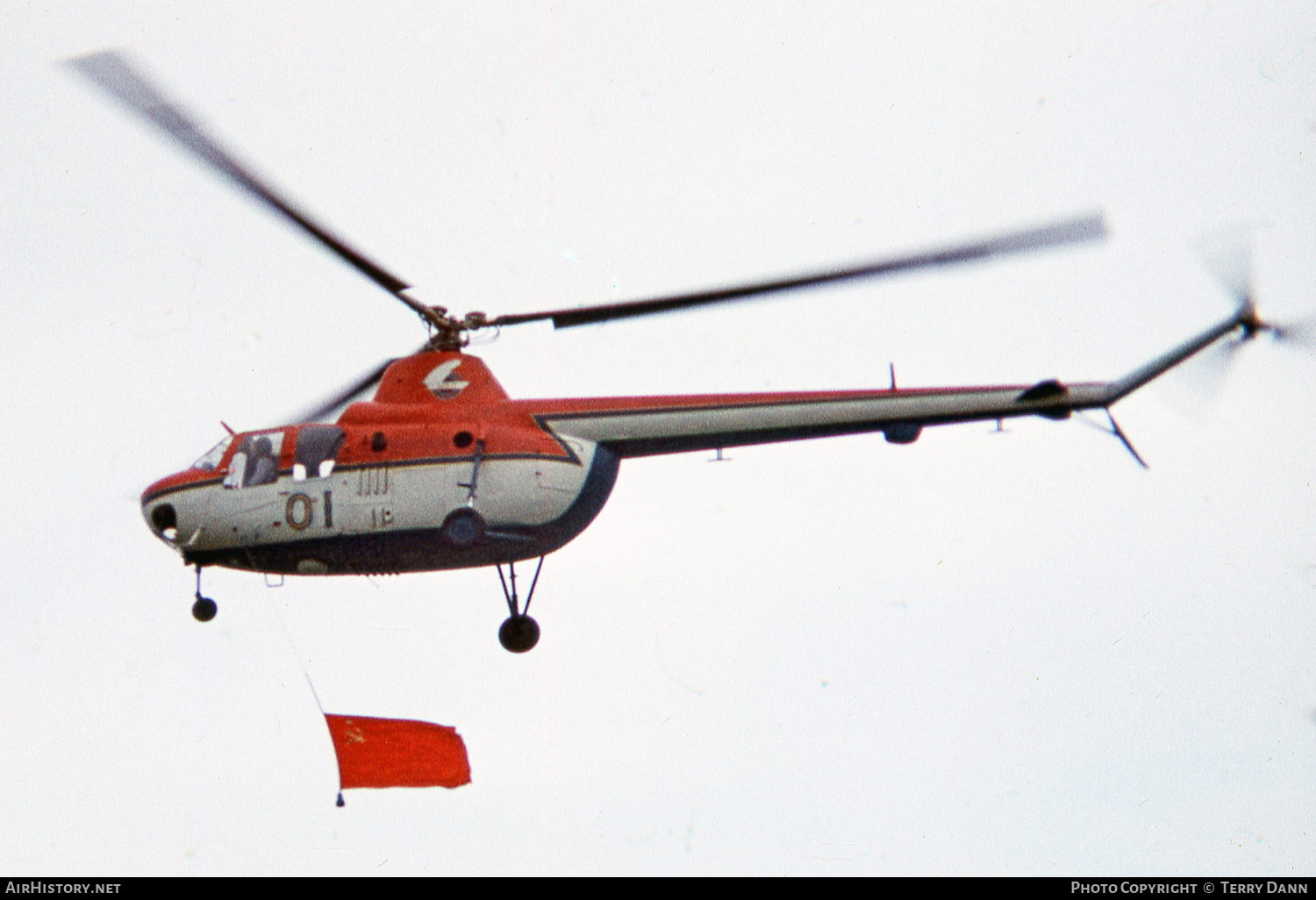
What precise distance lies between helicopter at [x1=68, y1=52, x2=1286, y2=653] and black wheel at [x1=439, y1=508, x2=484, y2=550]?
0.03m

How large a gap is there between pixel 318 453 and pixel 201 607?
367 cm

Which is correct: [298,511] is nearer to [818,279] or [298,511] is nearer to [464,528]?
[464,528]

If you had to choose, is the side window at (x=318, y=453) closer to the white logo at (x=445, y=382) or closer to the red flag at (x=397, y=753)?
the white logo at (x=445, y=382)

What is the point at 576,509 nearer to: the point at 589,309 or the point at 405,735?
the point at 589,309

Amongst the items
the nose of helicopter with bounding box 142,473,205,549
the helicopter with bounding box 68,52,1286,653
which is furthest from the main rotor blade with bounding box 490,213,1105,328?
the nose of helicopter with bounding box 142,473,205,549

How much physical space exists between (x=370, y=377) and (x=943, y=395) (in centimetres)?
1017

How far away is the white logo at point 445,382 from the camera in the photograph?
21906mm

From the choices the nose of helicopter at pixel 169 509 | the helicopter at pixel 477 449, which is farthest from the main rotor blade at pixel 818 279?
the nose of helicopter at pixel 169 509

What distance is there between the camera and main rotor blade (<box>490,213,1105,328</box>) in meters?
16.5

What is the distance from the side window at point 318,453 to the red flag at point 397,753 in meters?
3.84

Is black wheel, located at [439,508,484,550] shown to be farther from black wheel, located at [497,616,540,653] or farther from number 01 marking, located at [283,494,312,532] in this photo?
number 01 marking, located at [283,494,312,532]

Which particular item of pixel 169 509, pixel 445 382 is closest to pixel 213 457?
pixel 169 509

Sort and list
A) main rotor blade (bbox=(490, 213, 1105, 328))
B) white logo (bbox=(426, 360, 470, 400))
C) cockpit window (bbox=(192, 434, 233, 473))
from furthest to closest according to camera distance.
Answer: cockpit window (bbox=(192, 434, 233, 473)), white logo (bbox=(426, 360, 470, 400)), main rotor blade (bbox=(490, 213, 1105, 328))

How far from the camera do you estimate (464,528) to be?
19641 mm
